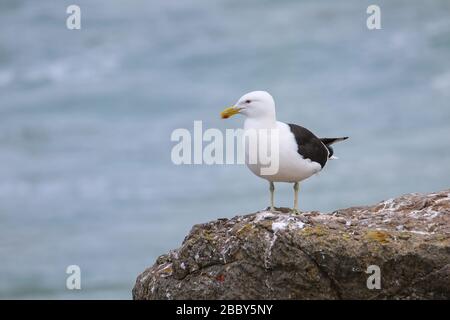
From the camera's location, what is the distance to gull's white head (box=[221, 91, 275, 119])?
48.2ft

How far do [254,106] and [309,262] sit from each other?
121 inches

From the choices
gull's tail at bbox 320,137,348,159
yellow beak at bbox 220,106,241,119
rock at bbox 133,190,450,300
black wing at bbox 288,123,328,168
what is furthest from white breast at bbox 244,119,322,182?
gull's tail at bbox 320,137,348,159

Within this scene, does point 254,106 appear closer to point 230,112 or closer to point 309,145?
point 230,112

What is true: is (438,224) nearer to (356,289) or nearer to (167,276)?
(356,289)

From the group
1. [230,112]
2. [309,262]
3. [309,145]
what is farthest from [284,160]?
[309,262]

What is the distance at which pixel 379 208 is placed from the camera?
51.6 ft

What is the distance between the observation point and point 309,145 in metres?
15.3

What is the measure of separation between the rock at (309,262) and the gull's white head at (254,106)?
6.32 ft

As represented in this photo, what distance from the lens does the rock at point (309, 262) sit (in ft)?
42.4

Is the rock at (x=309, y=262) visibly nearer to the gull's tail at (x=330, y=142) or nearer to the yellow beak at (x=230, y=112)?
the yellow beak at (x=230, y=112)

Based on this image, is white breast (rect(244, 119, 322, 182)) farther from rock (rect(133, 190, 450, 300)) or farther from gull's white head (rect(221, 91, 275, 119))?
rock (rect(133, 190, 450, 300))

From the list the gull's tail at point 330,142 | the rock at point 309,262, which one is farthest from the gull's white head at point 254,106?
the gull's tail at point 330,142
